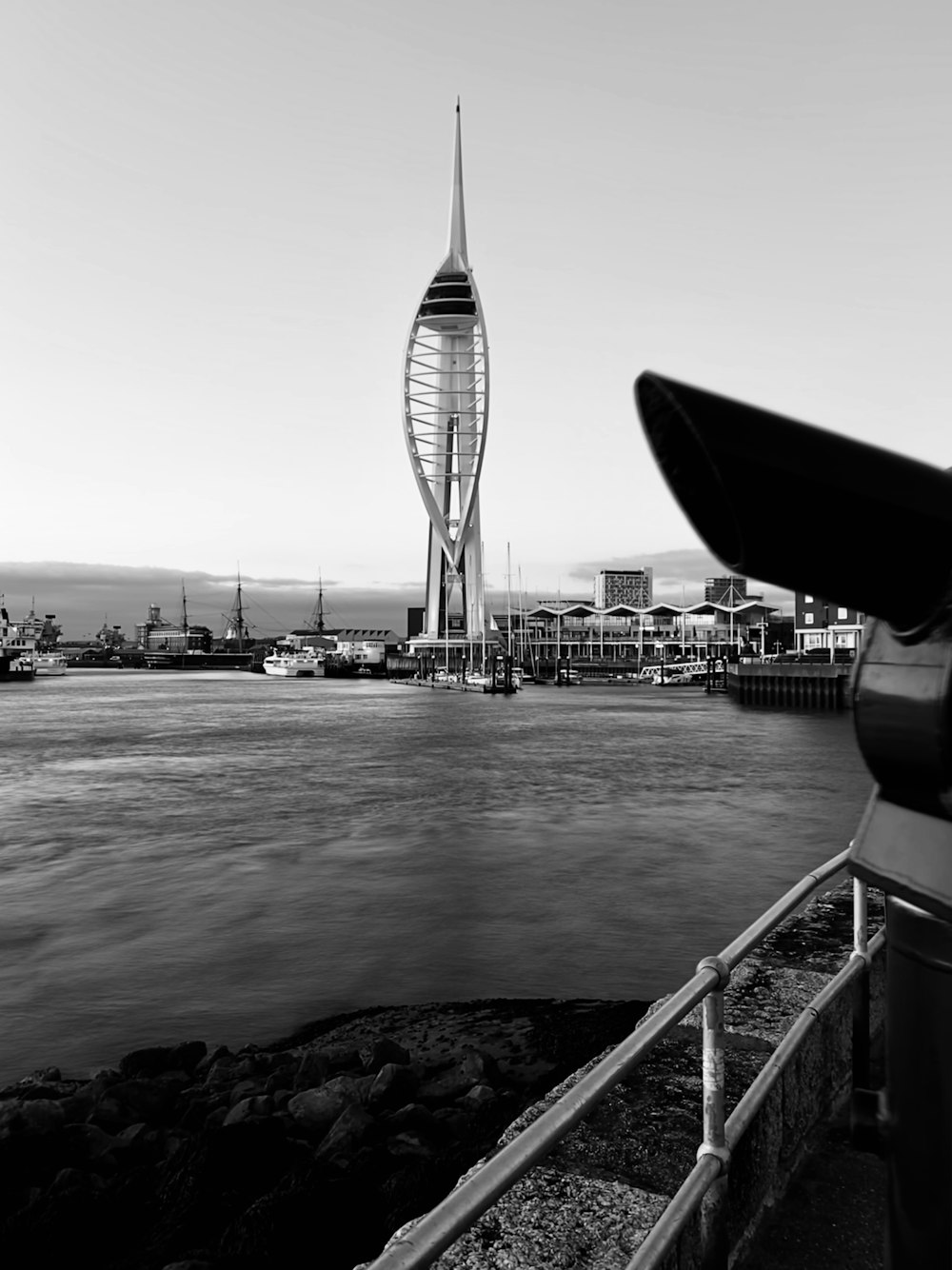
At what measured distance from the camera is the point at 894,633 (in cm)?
133

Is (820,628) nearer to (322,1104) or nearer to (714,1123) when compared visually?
(322,1104)

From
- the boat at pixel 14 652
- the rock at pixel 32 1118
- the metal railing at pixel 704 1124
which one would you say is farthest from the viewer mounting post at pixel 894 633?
the boat at pixel 14 652

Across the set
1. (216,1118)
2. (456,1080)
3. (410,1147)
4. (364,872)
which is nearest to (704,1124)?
(410,1147)

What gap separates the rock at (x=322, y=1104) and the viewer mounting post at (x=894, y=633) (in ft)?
18.0

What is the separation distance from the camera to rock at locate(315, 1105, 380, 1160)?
5711mm

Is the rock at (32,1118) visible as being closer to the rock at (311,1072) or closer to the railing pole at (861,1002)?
the rock at (311,1072)

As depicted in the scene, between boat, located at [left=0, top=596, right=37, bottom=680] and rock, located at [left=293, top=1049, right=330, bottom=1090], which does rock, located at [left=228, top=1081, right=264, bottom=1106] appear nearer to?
rock, located at [left=293, top=1049, right=330, bottom=1090]

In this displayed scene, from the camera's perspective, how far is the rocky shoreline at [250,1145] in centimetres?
507

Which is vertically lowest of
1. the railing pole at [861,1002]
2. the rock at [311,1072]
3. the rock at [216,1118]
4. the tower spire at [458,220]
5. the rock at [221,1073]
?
the rock at [221,1073]

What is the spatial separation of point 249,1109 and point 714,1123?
502 cm

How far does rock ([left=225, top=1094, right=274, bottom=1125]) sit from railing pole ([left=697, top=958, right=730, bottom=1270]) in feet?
15.0

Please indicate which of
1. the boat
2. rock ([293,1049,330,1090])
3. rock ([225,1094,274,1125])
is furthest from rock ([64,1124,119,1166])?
the boat

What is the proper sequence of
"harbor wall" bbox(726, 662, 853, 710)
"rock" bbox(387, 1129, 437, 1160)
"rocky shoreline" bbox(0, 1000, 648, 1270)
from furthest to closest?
"harbor wall" bbox(726, 662, 853, 710) < "rock" bbox(387, 1129, 437, 1160) < "rocky shoreline" bbox(0, 1000, 648, 1270)

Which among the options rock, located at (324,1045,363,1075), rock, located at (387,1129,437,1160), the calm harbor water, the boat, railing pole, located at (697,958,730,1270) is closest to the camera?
railing pole, located at (697,958,730,1270)
